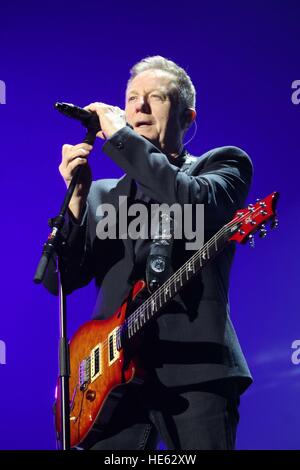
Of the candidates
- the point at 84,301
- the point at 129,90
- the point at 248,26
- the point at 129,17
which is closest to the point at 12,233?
the point at 84,301

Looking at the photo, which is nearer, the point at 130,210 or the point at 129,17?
the point at 130,210

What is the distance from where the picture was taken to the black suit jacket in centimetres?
173

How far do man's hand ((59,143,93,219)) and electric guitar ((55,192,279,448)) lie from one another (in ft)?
1.03

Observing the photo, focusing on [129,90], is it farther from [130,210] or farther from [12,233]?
[12,233]

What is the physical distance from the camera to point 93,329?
2033 mm

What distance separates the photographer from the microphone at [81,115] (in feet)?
5.77

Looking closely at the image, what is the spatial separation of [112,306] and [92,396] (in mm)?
260

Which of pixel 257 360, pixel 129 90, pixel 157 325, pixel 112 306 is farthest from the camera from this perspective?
pixel 257 360

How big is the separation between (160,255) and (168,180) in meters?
0.20

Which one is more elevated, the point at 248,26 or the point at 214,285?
the point at 248,26

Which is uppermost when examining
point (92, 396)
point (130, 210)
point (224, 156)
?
point (224, 156)

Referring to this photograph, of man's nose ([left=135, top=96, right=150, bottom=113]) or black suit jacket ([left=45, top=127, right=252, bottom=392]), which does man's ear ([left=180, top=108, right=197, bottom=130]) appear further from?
black suit jacket ([left=45, top=127, right=252, bottom=392])
